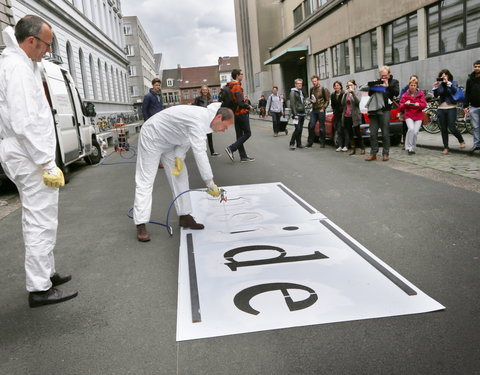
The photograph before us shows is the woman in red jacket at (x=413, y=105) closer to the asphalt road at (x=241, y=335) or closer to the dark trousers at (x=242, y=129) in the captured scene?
the asphalt road at (x=241, y=335)

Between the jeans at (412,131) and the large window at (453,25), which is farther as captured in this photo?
the large window at (453,25)

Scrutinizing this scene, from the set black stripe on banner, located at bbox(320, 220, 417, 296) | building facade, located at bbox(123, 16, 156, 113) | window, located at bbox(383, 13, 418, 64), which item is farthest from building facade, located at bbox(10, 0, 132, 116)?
building facade, located at bbox(123, 16, 156, 113)

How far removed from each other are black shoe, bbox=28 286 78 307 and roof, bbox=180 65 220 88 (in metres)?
124

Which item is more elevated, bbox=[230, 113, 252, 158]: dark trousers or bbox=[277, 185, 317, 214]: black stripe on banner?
bbox=[230, 113, 252, 158]: dark trousers

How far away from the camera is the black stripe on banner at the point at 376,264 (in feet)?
11.9

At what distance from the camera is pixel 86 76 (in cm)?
3347

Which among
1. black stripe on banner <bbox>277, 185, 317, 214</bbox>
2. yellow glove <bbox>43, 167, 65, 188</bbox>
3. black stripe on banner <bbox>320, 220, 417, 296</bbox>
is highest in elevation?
yellow glove <bbox>43, 167, 65, 188</bbox>

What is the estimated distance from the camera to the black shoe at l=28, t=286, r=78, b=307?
376 centimetres

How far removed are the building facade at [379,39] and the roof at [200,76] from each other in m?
81.3

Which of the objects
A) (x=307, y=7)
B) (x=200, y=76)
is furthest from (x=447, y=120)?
(x=200, y=76)

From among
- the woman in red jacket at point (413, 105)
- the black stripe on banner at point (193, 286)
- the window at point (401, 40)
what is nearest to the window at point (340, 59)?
the window at point (401, 40)

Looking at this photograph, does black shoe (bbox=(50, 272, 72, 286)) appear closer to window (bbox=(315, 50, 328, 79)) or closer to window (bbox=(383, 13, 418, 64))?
window (bbox=(383, 13, 418, 64))

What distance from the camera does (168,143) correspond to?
531 cm

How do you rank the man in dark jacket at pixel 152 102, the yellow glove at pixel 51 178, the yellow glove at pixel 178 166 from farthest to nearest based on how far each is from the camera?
1. the man in dark jacket at pixel 152 102
2. the yellow glove at pixel 178 166
3. the yellow glove at pixel 51 178
